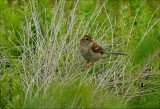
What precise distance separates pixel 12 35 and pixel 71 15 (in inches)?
44.1

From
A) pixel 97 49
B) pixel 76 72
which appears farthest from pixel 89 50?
pixel 76 72

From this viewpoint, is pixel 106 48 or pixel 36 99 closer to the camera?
pixel 36 99

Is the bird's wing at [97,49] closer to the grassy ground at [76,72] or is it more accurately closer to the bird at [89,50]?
the bird at [89,50]

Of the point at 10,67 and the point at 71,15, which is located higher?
the point at 71,15

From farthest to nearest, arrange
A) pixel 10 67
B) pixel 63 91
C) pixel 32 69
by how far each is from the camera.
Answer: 1. pixel 10 67
2. pixel 32 69
3. pixel 63 91

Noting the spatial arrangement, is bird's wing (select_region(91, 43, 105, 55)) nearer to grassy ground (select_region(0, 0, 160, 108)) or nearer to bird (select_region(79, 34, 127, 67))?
bird (select_region(79, 34, 127, 67))

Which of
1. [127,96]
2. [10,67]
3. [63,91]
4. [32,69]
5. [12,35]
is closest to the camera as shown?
[63,91]

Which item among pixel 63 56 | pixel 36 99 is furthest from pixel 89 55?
pixel 36 99

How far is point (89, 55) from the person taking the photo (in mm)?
6863

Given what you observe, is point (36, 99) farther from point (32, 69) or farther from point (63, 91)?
point (32, 69)

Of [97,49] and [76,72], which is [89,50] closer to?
[97,49]

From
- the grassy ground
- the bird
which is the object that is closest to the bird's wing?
the bird

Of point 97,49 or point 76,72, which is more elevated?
point 97,49

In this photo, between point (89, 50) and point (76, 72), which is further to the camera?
point (89, 50)
